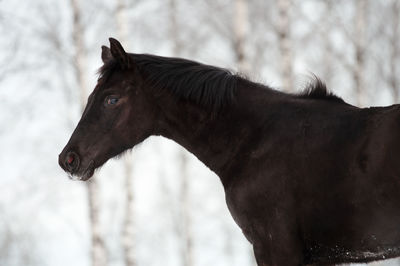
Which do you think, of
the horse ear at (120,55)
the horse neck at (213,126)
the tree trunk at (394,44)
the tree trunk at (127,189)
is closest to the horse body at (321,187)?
the horse neck at (213,126)

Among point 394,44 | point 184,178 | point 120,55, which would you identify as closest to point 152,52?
point 184,178

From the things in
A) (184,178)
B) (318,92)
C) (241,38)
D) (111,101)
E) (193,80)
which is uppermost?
(241,38)

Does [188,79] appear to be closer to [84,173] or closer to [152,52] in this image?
[84,173]

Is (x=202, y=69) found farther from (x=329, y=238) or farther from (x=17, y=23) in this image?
Result: (x=17, y=23)

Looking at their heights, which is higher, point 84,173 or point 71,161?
Result: point 71,161

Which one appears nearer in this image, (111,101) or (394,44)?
(111,101)

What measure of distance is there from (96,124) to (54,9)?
9.30 meters

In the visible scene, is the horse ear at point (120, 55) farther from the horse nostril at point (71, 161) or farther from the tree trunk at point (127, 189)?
the tree trunk at point (127, 189)

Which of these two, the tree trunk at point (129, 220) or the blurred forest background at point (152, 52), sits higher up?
the blurred forest background at point (152, 52)

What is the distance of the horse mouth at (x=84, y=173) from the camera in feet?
17.8

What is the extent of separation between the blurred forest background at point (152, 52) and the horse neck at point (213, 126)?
2.16 feet

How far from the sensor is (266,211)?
4.88 m

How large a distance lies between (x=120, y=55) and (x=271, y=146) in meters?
1.72

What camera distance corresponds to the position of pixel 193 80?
5.48 meters
